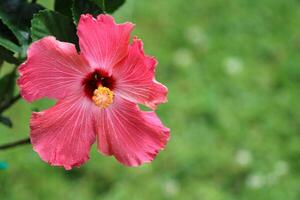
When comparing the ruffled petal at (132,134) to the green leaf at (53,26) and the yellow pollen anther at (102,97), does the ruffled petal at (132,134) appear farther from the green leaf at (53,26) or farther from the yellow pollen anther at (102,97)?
the green leaf at (53,26)

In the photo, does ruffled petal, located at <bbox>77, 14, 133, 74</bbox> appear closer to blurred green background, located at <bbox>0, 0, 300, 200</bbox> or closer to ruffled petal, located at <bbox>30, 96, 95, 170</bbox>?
ruffled petal, located at <bbox>30, 96, 95, 170</bbox>

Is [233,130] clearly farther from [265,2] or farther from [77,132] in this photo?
[77,132]

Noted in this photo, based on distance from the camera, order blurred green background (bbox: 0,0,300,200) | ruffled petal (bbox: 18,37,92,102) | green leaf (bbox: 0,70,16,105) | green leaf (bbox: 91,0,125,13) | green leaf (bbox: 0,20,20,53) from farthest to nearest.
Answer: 1. blurred green background (bbox: 0,0,300,200)
2. green leaf (bbox: 0,70,16,105)
3. green leaf (bbox: 91,0,125,13)
4. green leaf (bbox: 0,20,20,53)
5. ruffled petal (bbox: 18,37,92,102)

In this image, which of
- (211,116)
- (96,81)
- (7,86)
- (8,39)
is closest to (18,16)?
(8,39)

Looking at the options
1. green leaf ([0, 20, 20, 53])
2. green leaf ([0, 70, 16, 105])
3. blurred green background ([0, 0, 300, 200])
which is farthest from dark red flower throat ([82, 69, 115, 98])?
blurred green background ([0, 0, 300, 200])

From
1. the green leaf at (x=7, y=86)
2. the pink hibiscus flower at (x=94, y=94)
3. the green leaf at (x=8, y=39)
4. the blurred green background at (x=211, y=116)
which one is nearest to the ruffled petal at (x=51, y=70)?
the pink hibiscus flower at (x=94, y=94)

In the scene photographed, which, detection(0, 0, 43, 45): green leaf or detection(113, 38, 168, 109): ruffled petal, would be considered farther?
detection(0, 0, 43, 45): green leaf
